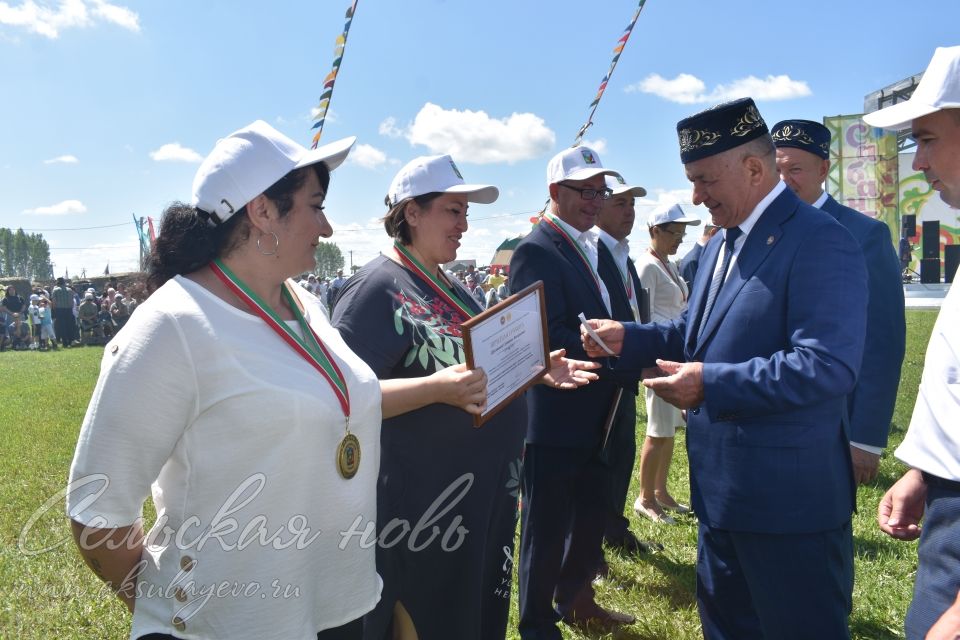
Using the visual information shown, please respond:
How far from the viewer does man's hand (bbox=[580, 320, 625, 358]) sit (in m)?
3.12

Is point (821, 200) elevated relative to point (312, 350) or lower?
elevated

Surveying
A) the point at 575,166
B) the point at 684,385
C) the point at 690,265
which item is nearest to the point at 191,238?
the point at 684,385

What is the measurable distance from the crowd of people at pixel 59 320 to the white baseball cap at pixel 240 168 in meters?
24.4

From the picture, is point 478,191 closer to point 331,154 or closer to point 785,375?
point 331,154

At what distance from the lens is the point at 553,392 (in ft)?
11.9

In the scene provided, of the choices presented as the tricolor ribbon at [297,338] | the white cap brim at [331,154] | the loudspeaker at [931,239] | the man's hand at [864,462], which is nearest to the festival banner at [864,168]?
the loudspeaker at [931,239]

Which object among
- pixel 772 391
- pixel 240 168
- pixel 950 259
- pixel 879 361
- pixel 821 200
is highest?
pixel 240 168

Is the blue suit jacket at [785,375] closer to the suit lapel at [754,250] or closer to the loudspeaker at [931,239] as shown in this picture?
the suit lapel at [754,250]

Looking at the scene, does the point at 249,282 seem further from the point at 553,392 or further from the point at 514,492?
the point at 553,392

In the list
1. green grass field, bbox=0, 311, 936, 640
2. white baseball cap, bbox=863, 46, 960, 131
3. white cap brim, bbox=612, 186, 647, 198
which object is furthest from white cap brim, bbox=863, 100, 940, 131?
white cap brim, bbox=612, 186, 647, 198

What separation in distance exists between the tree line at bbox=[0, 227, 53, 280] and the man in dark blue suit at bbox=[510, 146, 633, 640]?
151019mm

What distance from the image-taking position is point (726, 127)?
2.45 m

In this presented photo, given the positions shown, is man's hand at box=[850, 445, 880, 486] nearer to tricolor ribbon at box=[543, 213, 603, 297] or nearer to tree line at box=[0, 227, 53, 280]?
tricolor ribbon at box=[543, 213, 603, 297]

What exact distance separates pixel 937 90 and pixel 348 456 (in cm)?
188
